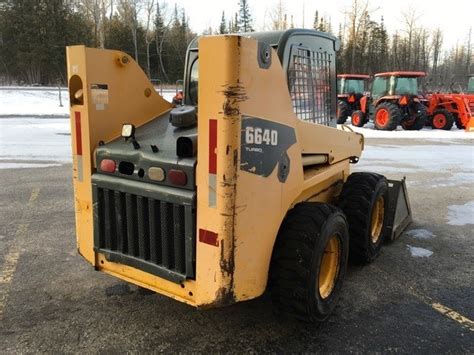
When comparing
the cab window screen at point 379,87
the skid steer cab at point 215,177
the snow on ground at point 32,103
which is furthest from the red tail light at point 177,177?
the snow on ground at point 32,103

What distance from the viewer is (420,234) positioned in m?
5.79

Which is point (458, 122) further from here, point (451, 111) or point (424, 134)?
point (424, 134)

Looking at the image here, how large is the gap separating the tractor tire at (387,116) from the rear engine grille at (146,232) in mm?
16584

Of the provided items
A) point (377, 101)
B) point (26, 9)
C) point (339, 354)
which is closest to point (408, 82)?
point (377, 101)

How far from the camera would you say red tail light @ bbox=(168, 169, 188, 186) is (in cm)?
285

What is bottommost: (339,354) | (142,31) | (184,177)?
(339,354)

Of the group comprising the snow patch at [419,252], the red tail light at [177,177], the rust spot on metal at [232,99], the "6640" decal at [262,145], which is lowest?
the snow patch at [419,252]

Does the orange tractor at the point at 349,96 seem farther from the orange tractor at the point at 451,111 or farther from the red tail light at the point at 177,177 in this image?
the red tail light at the point at 177,177

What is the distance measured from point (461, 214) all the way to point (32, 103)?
83.3 feet

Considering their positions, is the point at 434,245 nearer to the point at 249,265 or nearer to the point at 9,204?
the point at 249,265

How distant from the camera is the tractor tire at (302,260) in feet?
10.1

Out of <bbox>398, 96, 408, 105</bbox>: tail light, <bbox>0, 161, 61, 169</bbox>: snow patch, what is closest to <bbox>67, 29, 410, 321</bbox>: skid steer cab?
<bbox>0, 161, 61, 169</bbox>: snow patch

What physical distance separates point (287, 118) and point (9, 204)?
206 inches

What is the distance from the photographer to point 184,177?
9.34ft
